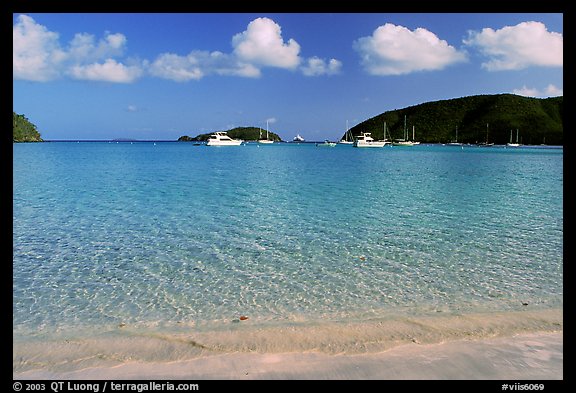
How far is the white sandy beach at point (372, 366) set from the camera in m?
5.27

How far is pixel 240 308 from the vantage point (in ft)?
26.0

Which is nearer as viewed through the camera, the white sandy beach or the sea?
the white sandy beach

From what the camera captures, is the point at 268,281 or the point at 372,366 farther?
the point at 268,281

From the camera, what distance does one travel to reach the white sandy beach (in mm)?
5270

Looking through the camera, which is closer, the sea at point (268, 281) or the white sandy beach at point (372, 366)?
the white sandy beach at point (372, 366)

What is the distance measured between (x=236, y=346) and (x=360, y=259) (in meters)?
5.59

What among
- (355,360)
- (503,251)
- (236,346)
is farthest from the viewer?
(503,251)

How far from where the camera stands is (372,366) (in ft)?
18.2

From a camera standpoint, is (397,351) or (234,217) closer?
(397,351)

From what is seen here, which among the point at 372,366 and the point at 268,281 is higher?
the point at 268,281
